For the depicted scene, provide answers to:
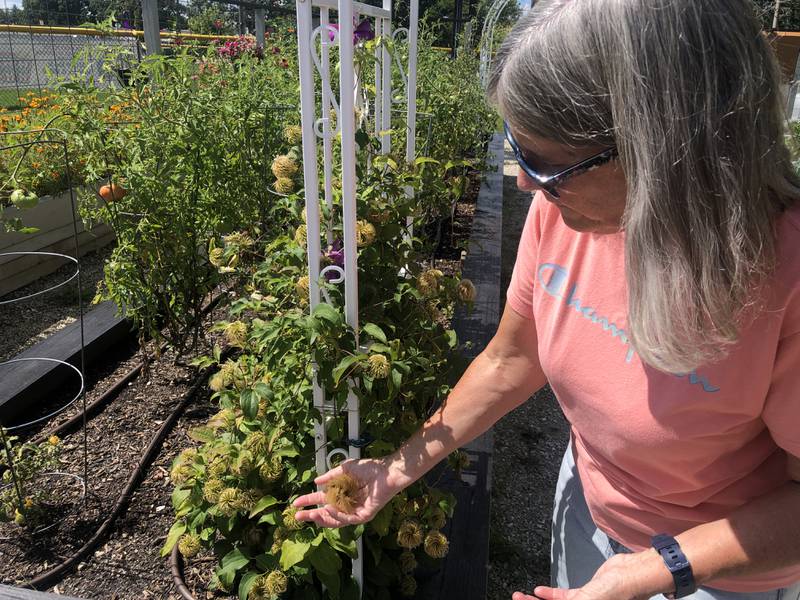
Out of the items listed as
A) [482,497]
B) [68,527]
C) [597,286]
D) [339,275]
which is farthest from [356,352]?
[68,527]

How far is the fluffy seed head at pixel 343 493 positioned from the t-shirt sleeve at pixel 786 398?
2.56 feet

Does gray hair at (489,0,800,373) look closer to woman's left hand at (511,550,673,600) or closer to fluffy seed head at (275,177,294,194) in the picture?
woman's left hand at (511,550,673,600)

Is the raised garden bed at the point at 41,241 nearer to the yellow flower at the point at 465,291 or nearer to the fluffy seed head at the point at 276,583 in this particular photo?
the yellow flower at the point at 465,291

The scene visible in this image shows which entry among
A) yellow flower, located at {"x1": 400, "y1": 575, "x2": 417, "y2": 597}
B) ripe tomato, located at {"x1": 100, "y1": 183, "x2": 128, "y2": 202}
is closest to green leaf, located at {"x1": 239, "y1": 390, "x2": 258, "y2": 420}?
yellow flower, located at {"x1": 400, "y1": 575, "x2": 417, "y2": 597}

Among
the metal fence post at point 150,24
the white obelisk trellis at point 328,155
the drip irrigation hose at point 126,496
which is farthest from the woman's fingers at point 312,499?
the metal fence post at point 150,24

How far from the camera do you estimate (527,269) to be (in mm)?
1204

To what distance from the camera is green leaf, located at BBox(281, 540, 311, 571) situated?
4.79ft

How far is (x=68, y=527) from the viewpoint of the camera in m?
2.15

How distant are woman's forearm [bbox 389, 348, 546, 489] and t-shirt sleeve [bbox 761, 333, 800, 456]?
477 millimetres

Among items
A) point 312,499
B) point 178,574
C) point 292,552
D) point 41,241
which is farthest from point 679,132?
point 41,241

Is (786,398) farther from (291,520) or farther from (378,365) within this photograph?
(291,520)

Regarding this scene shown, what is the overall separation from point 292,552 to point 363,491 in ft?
0.99

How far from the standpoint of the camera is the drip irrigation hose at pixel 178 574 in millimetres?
1859

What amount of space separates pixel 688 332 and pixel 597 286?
0.23 metres
